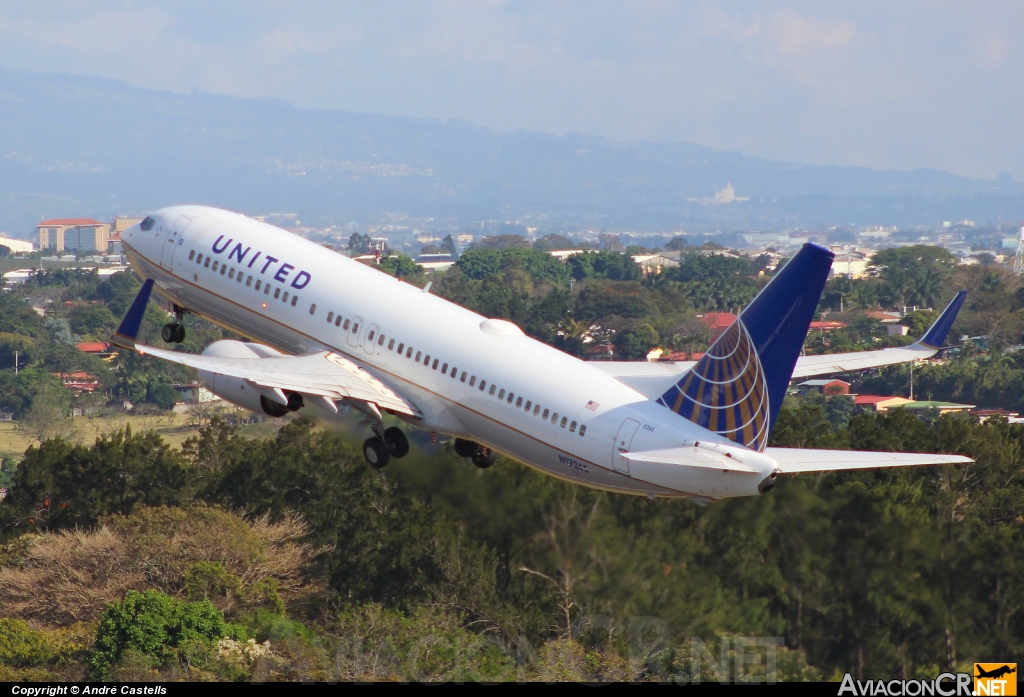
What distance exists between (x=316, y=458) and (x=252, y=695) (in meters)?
26.8

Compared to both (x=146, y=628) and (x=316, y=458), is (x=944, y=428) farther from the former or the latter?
(x=146, y=628)

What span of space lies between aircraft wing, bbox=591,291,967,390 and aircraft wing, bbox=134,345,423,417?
6338mm

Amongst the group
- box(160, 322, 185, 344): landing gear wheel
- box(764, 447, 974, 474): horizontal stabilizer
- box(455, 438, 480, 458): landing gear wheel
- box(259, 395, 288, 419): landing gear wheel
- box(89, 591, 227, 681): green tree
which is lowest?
box(89, 591, 227, 681): green tree

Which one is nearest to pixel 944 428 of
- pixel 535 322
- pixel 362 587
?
pixel 362 587

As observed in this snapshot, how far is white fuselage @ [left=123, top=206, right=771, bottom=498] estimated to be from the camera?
35.7 metres

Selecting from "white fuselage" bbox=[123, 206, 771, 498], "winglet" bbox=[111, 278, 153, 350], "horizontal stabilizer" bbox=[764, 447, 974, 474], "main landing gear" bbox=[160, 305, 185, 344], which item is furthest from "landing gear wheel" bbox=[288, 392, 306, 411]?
"horizontal stabilizer" bbox=[764, 447, 974, 474]

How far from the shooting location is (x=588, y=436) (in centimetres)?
3619

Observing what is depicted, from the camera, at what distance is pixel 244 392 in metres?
41.8

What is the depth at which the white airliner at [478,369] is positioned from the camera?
109ft

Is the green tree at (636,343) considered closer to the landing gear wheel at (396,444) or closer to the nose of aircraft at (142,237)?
the nose of aircraft at (142,237)

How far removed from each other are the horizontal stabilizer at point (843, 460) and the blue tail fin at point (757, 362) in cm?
75

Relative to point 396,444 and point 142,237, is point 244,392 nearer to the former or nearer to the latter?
point 396,444

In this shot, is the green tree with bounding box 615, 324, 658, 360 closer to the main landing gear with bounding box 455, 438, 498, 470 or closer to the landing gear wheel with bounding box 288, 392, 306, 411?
the main landing gear with bounding box 455, 438, 498, 470

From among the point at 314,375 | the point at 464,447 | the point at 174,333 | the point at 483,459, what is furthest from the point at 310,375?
the point at 174,333
